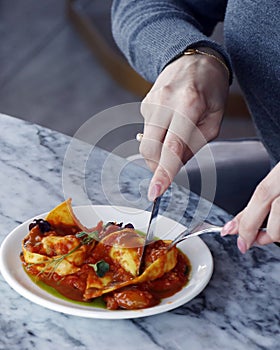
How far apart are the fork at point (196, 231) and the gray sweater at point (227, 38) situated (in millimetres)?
339

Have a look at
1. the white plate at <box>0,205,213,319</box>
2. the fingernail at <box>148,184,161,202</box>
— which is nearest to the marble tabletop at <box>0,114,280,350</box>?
the white plate at <box>0,205,213,319</box>

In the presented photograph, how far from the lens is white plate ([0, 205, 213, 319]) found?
1.03 m

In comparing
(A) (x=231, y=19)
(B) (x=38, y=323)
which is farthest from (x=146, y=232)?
(A) (x=231, y=19)

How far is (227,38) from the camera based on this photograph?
1556mm

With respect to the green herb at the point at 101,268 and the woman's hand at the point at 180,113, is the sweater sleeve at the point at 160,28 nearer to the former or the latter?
the woman's hand at the point at 180,113

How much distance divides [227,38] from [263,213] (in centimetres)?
58

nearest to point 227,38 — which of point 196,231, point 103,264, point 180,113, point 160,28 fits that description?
point 160,28

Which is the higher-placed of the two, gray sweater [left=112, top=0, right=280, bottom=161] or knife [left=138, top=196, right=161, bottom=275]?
gray sweater [left=112, top=0, right=280, bottom=161]

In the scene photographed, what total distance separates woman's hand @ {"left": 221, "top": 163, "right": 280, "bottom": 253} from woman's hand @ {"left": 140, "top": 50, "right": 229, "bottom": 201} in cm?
15

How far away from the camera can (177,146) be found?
1.21 m

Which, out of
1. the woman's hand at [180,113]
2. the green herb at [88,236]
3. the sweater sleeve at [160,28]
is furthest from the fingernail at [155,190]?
the sweater sleeve at [160,28]

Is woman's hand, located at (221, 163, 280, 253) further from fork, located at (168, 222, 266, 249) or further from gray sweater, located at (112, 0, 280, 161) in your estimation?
gray sweater, located at (112, 0, 280, 161)

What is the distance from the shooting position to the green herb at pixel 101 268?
1088 mm

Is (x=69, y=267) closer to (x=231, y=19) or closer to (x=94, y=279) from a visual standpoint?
(x=94, y=279)
